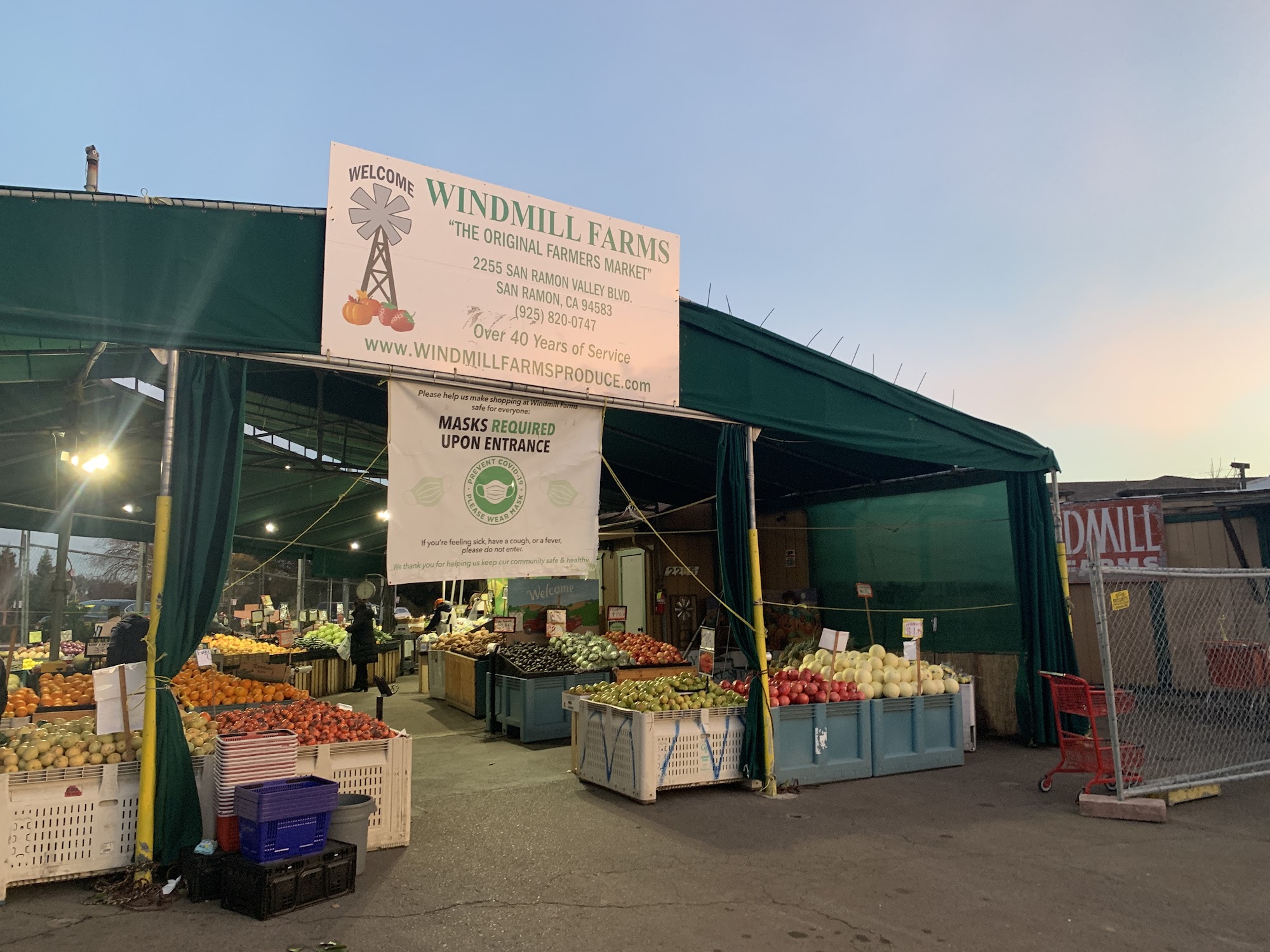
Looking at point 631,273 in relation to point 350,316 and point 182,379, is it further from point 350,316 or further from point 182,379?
point 182,379

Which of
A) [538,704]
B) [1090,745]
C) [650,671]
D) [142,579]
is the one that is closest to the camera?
[1090,745]

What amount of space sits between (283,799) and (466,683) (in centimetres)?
927

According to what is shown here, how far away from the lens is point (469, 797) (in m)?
8.12

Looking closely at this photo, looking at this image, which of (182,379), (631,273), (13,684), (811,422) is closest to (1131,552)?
(811,422)

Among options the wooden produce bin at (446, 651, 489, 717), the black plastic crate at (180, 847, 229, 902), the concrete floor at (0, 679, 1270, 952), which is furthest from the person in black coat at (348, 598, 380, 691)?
the black plastic crate at (180, 847, 229, 902)

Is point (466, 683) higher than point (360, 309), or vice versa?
point (360, 309)

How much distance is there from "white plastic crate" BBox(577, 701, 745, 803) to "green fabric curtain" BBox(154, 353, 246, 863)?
151 inches

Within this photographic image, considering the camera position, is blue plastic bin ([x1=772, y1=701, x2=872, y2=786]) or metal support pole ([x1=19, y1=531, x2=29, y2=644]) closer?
blue plastic bin ([x1=772, y1=701, x2=872, y2=786])

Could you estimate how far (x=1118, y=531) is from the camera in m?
15.1

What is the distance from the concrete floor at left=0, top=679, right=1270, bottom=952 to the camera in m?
4.70

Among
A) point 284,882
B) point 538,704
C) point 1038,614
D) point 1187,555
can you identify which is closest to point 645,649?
point 538,704

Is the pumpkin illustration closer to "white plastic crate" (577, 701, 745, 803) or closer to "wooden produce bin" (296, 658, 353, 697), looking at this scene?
"white plastic crate" (577, 701, 745, 803)

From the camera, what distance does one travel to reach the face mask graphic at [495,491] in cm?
707

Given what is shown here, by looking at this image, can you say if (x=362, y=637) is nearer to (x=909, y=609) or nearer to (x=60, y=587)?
(x=60, y=587)
